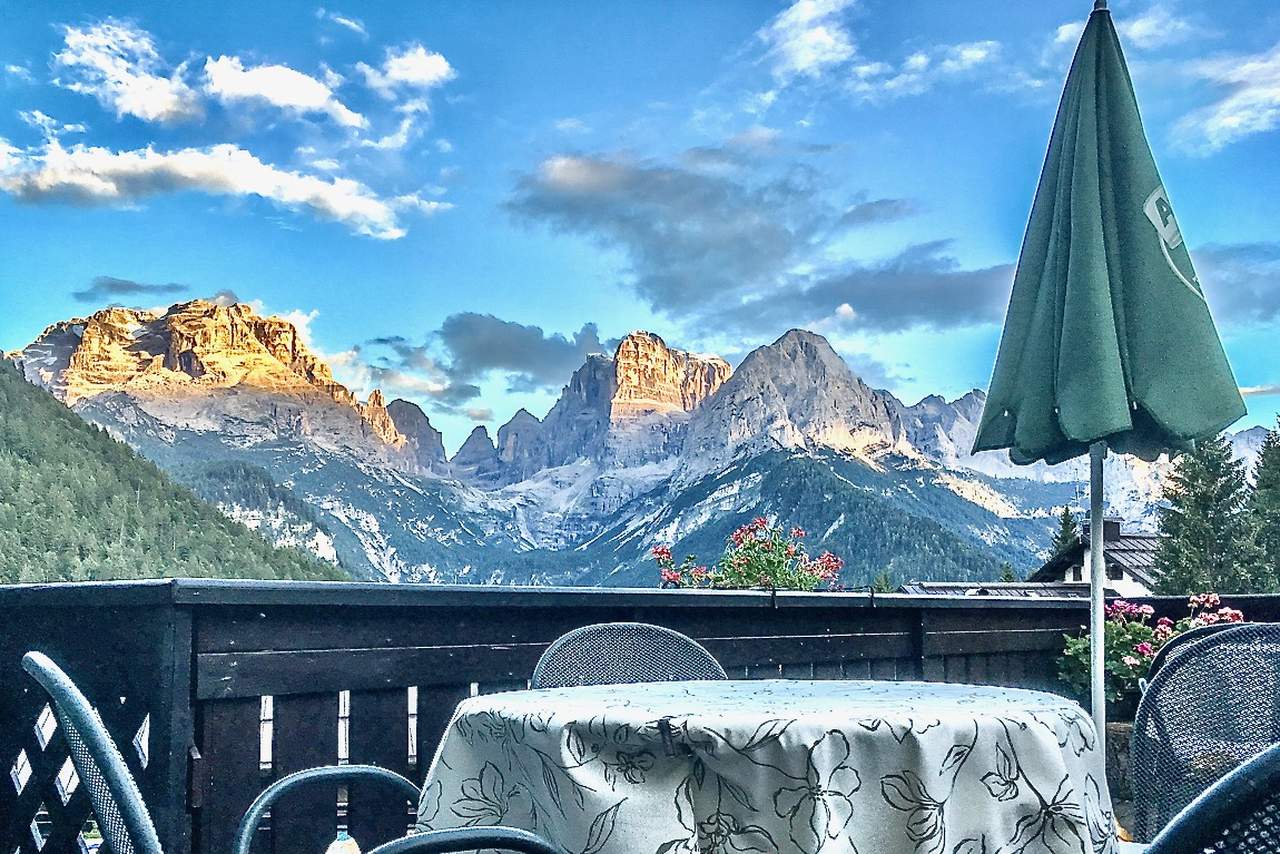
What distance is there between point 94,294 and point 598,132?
30.6 metres

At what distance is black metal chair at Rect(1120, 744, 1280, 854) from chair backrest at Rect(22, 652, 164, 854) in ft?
2.62

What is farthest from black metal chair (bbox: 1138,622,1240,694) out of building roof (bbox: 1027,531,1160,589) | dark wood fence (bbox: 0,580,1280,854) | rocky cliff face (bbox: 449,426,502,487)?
rocky cliff face (bbox: 449,426,502,487)

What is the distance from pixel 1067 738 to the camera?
1346 millimetres

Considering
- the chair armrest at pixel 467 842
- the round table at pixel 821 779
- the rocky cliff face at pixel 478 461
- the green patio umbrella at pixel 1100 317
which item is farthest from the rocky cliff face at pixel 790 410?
the chair armrest at pixel 467 842

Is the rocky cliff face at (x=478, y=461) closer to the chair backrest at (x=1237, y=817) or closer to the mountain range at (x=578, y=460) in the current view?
the mountain range at (x=578, y=460)

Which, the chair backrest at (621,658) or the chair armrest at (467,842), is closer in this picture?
the chair armrest at (467,842)

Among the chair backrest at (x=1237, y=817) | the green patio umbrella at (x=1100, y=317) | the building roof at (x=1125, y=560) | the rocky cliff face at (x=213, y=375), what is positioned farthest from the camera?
the rocky cliff face at (x=213, y=375)

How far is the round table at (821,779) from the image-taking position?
1249 mm

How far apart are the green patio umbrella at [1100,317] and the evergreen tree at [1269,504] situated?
30.5m

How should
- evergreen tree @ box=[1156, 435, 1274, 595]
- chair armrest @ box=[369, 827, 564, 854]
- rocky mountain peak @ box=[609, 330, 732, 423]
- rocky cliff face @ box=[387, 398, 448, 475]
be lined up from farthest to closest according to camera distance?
rocky mountain peak @ box=[609, 330, 732, 423], rocky cliff face @ box=[387, 398, 448, 475], evergreen tree @ box=[1156, 435, 1274, 595], chair armrest @ box=[369, 827, 564, 854]

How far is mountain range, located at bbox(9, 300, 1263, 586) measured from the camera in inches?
2142

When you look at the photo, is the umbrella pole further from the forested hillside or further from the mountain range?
the mountain range

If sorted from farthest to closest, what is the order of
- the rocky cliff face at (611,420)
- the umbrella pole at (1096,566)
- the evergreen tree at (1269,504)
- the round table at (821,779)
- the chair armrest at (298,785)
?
the rocky cliff face at (611,420) → the evergreen tree at (1269,504) → the umbrella pole at (1096,566) → the chair armrest at (298,785) → the round table at (821,779)

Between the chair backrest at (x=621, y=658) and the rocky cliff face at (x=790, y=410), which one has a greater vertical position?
the rocky cliff face at (x=790, y=410)
